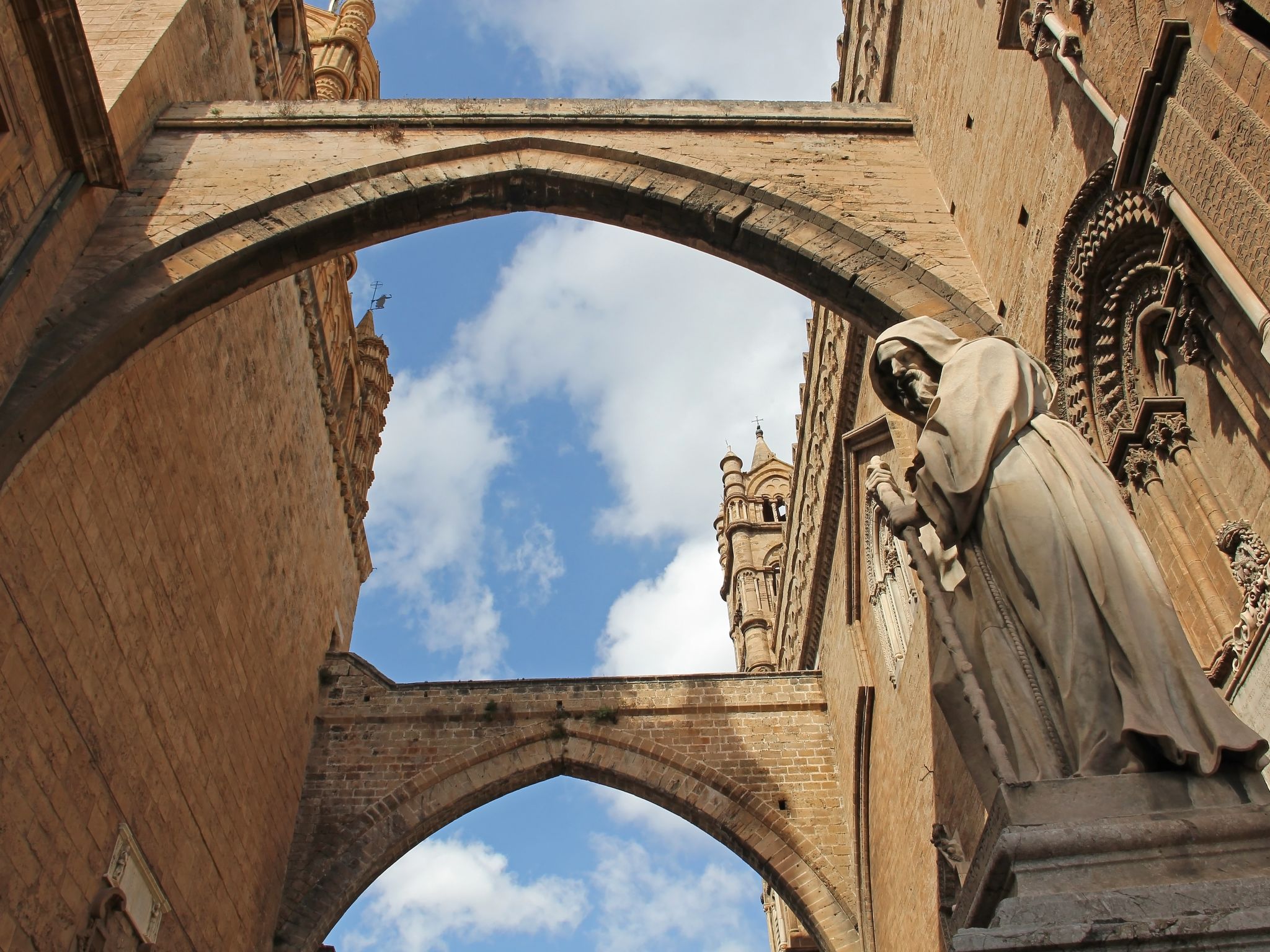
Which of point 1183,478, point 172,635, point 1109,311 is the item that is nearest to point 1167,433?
point 1183,478

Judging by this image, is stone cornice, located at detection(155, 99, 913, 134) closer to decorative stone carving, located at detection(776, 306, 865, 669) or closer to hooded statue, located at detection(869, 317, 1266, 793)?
decorative stone carving, located at detection(776, 306, 865, 669)

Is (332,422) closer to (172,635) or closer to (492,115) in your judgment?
(172,635)

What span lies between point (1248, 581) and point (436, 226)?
15.7 feet

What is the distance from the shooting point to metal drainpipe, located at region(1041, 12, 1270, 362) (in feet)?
11.6

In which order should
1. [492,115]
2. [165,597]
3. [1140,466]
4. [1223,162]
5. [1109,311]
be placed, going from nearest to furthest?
[1223,162] → [1140,466] → [1109,311] → [492,115] → [165,597]

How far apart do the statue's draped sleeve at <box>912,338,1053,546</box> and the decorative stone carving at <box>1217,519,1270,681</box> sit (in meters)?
1.26

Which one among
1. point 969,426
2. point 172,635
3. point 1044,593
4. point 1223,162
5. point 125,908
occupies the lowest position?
point 1044,593

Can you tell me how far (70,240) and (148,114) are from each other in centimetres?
160

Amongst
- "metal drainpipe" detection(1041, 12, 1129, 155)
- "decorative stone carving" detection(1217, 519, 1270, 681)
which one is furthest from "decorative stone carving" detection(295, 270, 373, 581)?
"decorative stone carving" detection(1217, 519, 1270, 681)

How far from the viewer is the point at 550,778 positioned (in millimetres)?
10992

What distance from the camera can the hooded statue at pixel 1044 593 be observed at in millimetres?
2438

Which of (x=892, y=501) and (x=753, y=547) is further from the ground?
(x=753, y=547)

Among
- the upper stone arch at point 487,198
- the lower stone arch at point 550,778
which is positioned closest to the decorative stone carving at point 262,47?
the upper stone arch at point 487,198

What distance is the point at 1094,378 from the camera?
5.32 metres
